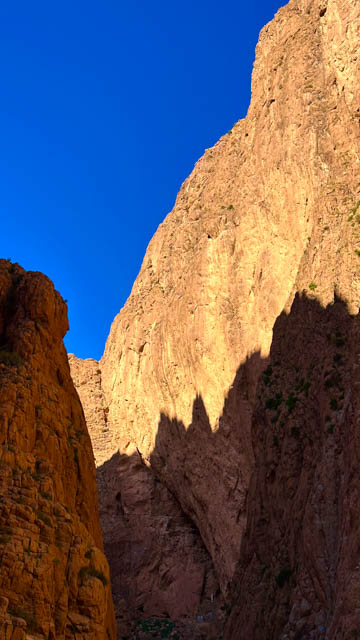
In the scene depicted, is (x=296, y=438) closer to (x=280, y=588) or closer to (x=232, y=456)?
(x=280, y=588)

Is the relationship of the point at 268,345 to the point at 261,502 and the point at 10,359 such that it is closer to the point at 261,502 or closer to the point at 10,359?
the point at 261,502

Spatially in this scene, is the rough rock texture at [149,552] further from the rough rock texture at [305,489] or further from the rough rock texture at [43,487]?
the rough rock texture at [43,487]

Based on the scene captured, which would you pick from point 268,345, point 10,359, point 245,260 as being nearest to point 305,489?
point 268,345

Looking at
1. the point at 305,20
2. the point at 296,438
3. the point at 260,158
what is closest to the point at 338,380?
the point at 296,438

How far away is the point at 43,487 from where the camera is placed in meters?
16.6

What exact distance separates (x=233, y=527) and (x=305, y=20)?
29.6m

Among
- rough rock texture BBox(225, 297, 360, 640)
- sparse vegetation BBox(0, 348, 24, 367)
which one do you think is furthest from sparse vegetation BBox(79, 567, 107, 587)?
rough rock texture BBox(225, 297, 360, 640)

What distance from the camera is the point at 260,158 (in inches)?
1713

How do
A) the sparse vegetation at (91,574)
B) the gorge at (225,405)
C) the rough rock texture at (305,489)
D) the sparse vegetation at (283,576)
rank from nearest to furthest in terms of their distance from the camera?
the sparse vegetation at (91,574) → the gorge at (225,405) → the rough rock texture at (305,489) → the sparse vegetation at (283,576)

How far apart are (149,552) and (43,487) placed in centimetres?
3172

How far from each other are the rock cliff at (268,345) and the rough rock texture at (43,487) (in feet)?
24.5

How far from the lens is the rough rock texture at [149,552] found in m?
42.7

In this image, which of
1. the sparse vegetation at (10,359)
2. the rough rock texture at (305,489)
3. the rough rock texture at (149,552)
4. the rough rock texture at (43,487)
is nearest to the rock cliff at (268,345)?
the rough rock texture at (305,489)

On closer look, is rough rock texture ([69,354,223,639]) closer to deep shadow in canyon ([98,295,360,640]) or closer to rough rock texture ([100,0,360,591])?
deep shadow in canyon ([98,295,360,640])
